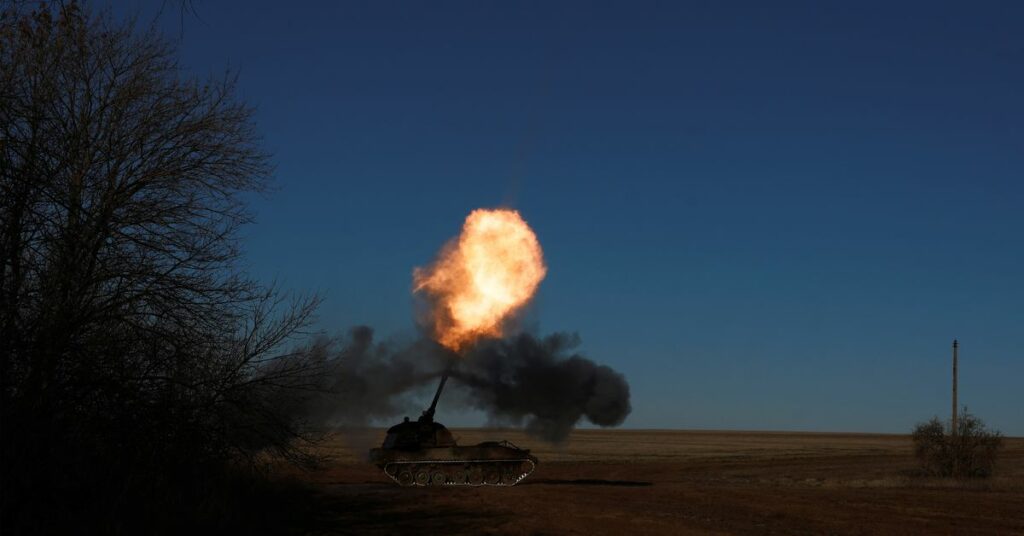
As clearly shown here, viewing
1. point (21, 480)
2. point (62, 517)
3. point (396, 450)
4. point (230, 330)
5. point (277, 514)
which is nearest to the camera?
point (21, 480)

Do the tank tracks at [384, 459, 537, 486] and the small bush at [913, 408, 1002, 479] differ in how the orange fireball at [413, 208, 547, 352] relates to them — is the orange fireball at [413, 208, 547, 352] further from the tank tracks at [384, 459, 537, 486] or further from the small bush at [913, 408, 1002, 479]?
the small bush at [913, 408, 1002, 479]

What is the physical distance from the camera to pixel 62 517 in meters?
11.2

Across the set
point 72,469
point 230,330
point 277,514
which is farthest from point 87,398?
point 277,514

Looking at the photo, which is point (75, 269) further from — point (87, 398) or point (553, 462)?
point (553, 462)

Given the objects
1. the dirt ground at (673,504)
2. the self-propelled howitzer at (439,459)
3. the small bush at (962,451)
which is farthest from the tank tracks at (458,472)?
the small bush at (962,451)

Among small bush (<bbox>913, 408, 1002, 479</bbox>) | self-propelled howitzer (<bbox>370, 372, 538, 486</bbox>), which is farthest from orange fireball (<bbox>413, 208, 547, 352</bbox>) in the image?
small bush (<bbox>913, 408, 1002, 479</bbox>)

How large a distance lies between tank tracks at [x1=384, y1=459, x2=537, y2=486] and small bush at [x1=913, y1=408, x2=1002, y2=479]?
19.4m

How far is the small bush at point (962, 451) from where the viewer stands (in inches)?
1679

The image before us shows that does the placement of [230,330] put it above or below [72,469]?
above

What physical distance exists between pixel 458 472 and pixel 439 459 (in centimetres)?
95

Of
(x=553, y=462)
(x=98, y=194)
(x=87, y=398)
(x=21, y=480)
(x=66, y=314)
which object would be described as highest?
(x=98, y=194)

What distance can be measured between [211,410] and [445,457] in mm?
20634

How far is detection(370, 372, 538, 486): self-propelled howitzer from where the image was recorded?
34.7 metres

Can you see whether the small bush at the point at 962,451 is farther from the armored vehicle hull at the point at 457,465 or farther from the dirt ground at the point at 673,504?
the armored vehicle hull at the point at 457,465
